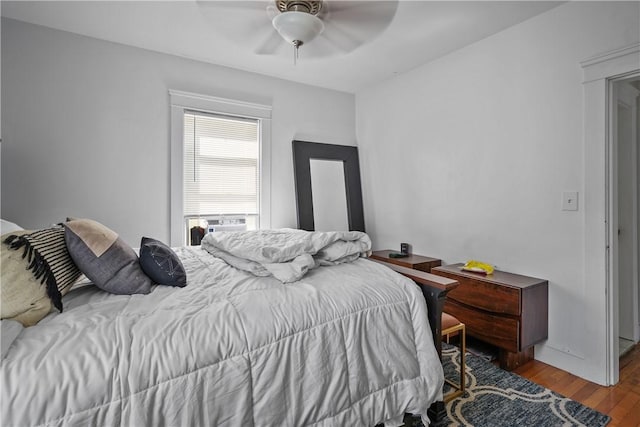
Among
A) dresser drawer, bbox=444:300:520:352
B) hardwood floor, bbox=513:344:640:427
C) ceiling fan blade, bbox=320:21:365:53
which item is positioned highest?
ceiling fan blade, bbox=320:21:365:53

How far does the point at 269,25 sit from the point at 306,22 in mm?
585

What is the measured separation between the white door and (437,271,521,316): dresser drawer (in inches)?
51.7

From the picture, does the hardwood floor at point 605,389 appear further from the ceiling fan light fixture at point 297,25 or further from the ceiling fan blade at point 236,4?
the ceiling fan blade at point 236,4

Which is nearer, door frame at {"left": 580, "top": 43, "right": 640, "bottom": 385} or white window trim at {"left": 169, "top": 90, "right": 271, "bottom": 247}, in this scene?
door frame at {"left": 580, "top": 43, "right": 640, "bottom": 385}

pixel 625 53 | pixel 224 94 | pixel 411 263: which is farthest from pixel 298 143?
pixel 625 53

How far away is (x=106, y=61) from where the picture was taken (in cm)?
283

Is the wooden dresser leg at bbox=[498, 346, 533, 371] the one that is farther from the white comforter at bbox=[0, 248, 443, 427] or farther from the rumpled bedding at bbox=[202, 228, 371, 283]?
the rumpled bedding at bbox=[202, 228, 371, 283]

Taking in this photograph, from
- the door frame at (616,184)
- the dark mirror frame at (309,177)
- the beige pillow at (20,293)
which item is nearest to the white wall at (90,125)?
the dark mirror frame at (309,177)

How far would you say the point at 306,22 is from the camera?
180cm

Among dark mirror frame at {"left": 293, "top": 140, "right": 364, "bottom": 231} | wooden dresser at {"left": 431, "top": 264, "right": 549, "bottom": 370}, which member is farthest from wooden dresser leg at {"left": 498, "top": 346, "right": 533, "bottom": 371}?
dark mirror frame at {"left": 293, "top": 140, "right": 364, "bottom": 231}

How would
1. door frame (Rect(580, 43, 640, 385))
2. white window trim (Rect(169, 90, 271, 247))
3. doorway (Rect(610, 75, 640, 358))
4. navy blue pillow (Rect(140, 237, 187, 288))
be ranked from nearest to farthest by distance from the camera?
navy blue pillow (Rect(140, 237, 187, 288)) < door frame (Rect(580, 43, 640, 385)) < doorway (Rect(610, 75, 640, 358)) < white window trim (Rect(169, 90, 271, 247))

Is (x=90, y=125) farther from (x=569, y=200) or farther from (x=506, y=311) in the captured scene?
(x=569, y=200)

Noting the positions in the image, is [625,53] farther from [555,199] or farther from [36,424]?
[36,424]

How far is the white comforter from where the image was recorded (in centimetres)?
90
